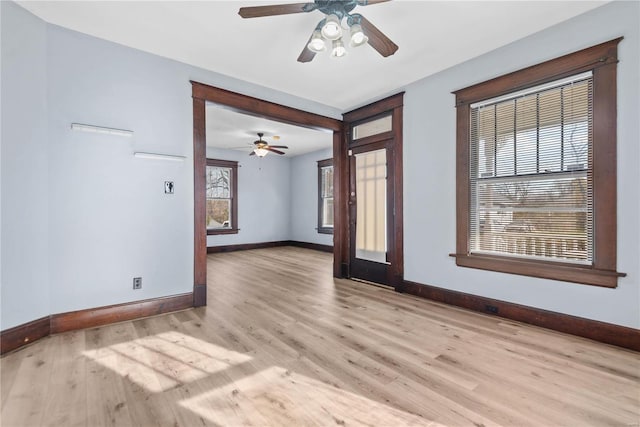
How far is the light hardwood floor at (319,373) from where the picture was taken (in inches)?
63.7

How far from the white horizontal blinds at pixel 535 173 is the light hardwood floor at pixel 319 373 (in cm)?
87

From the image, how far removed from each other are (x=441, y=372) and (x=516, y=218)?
6.29ft

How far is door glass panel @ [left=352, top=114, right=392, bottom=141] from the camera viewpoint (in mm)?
A: 4418

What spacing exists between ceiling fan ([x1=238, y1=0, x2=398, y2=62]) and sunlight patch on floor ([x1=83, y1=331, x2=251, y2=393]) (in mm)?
2587

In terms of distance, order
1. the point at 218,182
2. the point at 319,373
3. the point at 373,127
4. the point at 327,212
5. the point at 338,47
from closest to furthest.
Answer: the point at 319,373 → the point at 338,47 → the point at 373,127 → the point at 218,182 → the point at 327,212

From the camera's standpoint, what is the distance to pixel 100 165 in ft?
9.56

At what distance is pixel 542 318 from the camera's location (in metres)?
2.83

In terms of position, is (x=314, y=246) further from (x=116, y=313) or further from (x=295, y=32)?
(x=295, y=32)

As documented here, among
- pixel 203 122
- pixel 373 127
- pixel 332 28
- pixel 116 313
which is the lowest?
pixel 116 313

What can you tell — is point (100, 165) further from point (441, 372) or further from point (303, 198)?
point (303, 198)

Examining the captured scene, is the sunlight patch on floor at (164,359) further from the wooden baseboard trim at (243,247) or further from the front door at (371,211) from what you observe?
the wooden baseboard trim at (243,247)

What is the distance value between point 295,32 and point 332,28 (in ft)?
2.32

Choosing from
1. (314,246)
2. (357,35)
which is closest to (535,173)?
(357,35)

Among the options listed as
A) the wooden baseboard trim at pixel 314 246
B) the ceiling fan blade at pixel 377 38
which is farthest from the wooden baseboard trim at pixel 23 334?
the wooden baseboard trim at pixel 314 246
